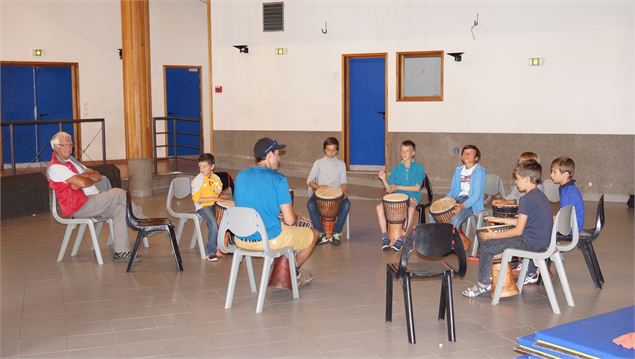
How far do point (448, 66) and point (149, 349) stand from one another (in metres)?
8.30

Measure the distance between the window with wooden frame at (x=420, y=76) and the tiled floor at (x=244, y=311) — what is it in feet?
16.8

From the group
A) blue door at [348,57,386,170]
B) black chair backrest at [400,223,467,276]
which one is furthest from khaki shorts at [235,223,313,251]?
blue door at [348,57,386,170]

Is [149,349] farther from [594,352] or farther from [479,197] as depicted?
[479,197]

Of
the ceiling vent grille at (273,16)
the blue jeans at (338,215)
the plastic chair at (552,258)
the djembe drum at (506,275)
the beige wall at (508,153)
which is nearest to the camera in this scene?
the plastic chair at (552,258)

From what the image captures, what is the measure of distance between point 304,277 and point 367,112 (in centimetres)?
692

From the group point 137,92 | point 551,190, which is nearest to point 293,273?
point 551,190

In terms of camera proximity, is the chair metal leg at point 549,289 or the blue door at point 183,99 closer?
the chair metal leg at point 549,289

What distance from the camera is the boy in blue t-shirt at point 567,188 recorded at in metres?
5.98

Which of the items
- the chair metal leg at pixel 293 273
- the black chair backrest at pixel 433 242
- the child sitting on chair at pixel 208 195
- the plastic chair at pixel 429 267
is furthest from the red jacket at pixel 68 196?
the black chair backrest at pixel 433 242

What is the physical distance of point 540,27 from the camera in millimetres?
11117

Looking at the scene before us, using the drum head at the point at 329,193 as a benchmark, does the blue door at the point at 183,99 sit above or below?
above

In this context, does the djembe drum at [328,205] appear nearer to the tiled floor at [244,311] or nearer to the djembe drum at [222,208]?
the tiled floor at [244,311]

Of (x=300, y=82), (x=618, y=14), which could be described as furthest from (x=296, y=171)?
(x=618, y=14)

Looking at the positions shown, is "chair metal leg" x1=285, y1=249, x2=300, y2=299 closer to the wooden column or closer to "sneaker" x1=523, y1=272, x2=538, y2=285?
"sneaker" x1=523, y1=272, x2=538, y2=285
